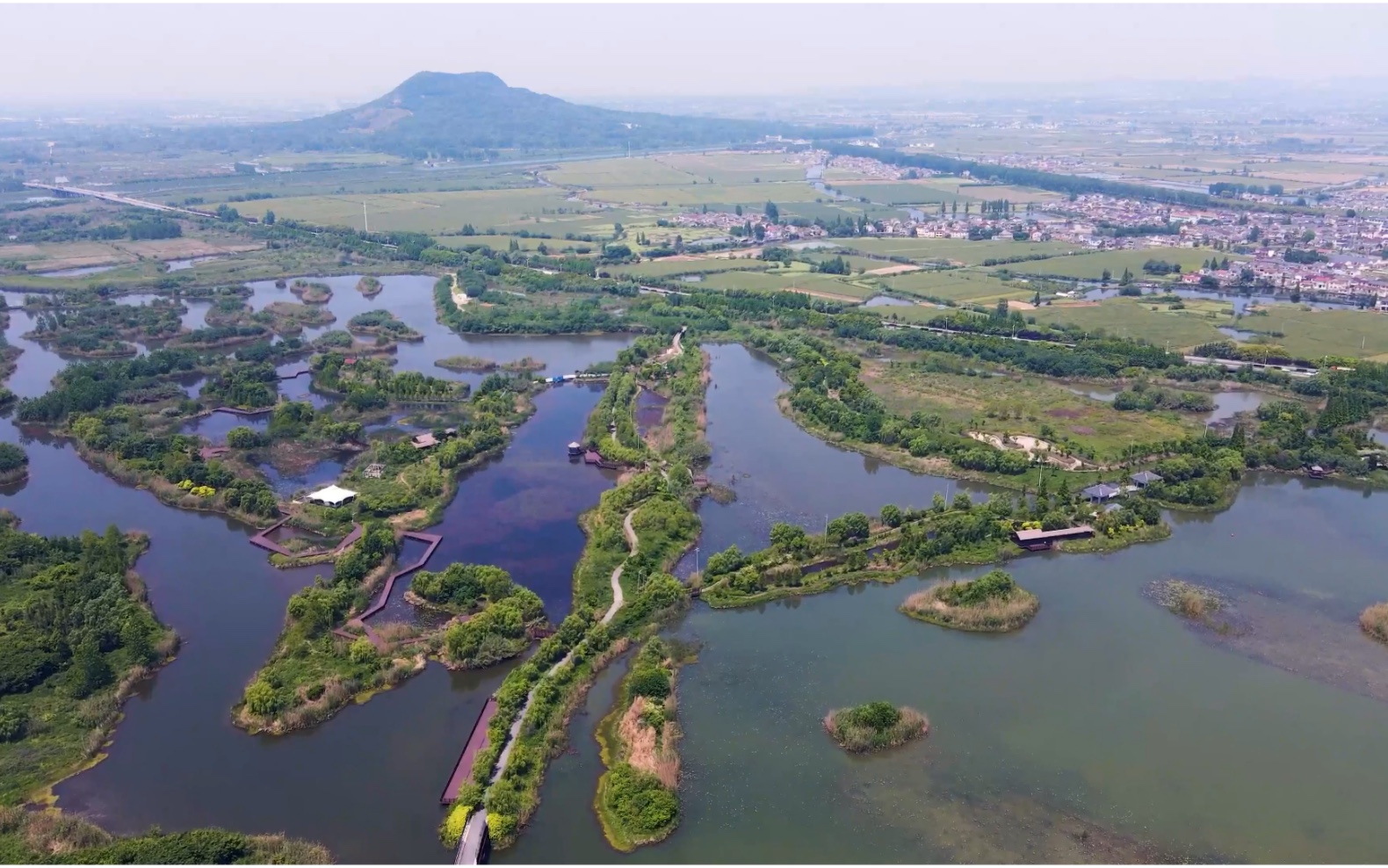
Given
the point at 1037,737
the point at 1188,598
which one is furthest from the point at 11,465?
the point at 1188,598

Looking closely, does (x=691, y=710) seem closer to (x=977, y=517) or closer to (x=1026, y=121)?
(x=977, y=517)

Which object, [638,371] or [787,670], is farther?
[638,371]

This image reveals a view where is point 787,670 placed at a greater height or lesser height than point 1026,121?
lesser

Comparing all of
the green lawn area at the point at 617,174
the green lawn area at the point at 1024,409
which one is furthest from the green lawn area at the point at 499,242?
the green lawn area at the point at 1024,409

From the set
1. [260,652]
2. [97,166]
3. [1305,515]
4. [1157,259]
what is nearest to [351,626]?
[260,652]

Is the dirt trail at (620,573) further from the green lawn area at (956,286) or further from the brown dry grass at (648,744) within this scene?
the green lawn area at (956,286)

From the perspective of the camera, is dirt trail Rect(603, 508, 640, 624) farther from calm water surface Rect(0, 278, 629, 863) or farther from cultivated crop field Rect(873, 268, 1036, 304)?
cultivated crop field Rect(873, 268, 1036, 304)

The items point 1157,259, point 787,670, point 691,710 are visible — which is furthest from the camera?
point 1157,259
